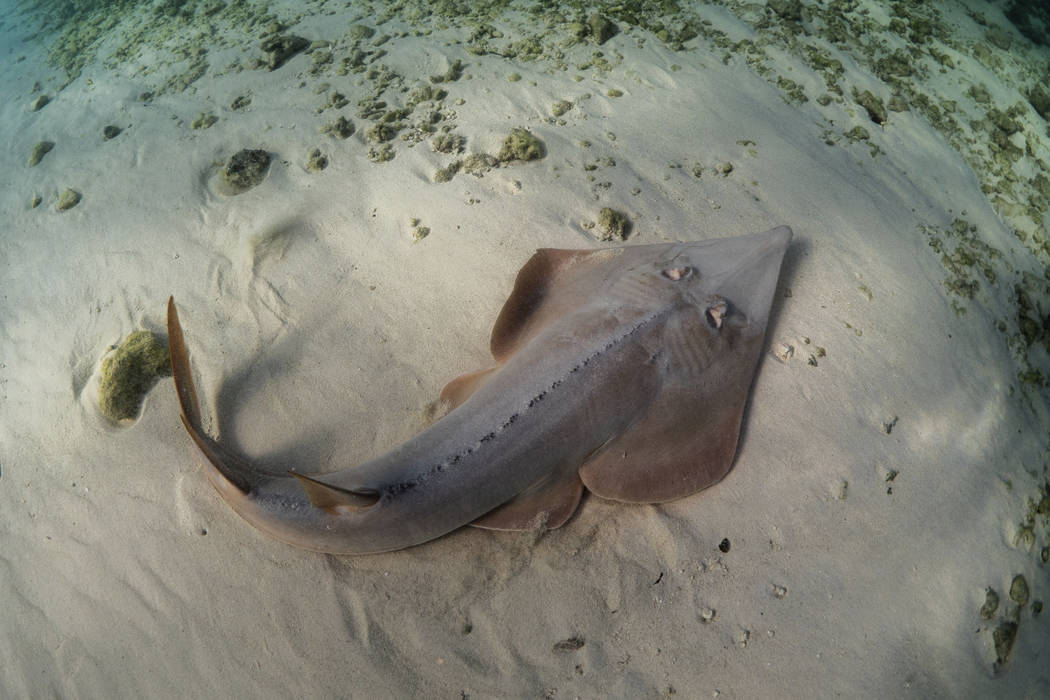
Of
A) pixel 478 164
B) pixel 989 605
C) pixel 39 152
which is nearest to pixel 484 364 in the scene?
pixel 478 164

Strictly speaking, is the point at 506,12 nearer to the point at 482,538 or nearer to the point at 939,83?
the point at 939,83

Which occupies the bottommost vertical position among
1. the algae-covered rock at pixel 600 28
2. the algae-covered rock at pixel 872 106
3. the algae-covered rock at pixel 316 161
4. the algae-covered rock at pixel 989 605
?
the algae-covered rock at pixel 316 161

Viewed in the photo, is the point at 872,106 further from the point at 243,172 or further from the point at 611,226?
the point at 243,172

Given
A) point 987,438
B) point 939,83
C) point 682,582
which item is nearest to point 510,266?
point 682,582

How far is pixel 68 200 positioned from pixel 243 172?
7.75 feet

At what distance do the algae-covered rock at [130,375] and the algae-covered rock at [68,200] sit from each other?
9.20ft

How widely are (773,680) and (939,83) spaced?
7135mm

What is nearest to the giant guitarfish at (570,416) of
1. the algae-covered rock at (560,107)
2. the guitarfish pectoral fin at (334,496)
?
the guitarfish pectoral fin at (334,496)

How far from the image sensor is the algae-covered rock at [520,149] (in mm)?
4391

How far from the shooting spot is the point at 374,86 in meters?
5.38

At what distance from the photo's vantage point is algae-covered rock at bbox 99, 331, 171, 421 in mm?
3635

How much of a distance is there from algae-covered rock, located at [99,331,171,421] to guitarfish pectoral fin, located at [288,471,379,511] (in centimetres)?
204

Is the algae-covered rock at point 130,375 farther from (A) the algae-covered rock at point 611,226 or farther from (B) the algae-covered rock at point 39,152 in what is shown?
(B) the algae-covered rock at point 39,152

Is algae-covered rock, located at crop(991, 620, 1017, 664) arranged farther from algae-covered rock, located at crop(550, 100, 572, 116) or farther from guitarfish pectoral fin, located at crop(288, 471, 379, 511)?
algae-covered rock, located at crop(550, 100, 572, 116)
